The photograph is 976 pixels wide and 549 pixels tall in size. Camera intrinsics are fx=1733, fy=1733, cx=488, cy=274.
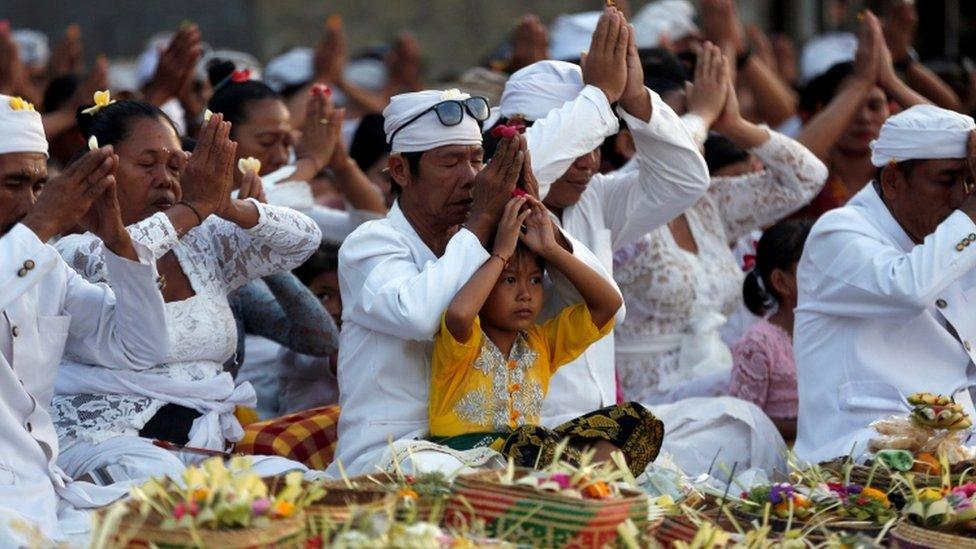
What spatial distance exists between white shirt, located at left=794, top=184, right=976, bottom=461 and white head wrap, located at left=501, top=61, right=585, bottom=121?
3.30ft

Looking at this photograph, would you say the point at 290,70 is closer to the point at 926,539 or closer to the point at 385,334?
the point at 385,334

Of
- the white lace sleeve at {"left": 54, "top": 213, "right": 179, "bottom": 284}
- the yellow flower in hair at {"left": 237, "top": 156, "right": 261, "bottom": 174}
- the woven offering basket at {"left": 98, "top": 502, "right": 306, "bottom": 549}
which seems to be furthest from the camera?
the yellow flower in hair at {"left": 237, "top": 156, "right": 261, "bottom": 174}

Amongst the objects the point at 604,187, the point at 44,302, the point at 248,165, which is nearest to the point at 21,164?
the point at 44,302

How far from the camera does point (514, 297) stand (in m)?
5.32

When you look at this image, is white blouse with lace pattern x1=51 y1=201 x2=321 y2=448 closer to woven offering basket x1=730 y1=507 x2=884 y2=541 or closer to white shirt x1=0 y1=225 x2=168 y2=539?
white shirt x1=0 y1=225 x2=168 y2=539

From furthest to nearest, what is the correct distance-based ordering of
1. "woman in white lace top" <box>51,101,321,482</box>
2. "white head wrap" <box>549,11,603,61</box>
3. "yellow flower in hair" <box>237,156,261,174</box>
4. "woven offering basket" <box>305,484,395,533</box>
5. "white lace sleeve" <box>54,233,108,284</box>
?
"white head wrap" <box>549,11,603,61</box>
"yellow flower in hair" <box>237,156,261,174</box>
"white lace sleeve" <box>54,233,108,284</box>
"woman in white lace top" <box>51,101,321,482</box>
"woven offering basket" <box>305,484,395,533</box>

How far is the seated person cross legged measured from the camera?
5.11 metres

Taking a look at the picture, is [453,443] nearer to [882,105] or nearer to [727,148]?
[727,148]

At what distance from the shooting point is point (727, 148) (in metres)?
7.98

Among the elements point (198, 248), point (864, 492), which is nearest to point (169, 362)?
point (198, 248)

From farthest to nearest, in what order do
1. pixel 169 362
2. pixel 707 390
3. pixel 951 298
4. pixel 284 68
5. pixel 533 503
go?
pixel 284 68, pixel 707 390, pixel 951 298, pixel 169 362, pixel 533 503

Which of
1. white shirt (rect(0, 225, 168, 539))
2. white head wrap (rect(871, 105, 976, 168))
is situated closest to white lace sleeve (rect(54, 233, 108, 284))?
white shirt (rect(0, 225, 168, 539))

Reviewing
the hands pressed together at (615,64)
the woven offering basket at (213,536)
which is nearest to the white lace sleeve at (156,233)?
the woven offering basket at (213,536)

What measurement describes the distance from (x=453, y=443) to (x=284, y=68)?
599 centimetres
